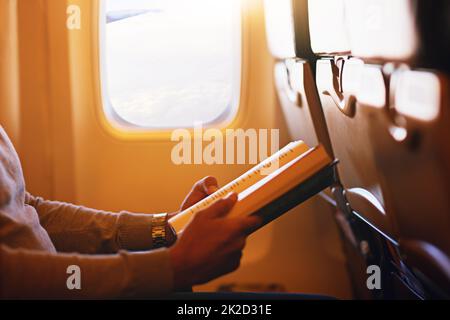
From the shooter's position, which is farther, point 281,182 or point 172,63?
point 172,63

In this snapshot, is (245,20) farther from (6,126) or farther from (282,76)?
(6,126)

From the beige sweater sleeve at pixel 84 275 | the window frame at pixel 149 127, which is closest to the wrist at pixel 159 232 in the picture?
the beige sweater sleeve at pixel 84 275

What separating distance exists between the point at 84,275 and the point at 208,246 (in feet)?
0.71

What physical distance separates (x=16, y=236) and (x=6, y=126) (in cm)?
108

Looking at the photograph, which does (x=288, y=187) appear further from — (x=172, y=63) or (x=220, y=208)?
(x=172, y=63)

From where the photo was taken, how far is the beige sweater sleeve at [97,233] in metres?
1.36

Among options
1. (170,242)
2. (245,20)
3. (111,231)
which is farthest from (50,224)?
(245,20)

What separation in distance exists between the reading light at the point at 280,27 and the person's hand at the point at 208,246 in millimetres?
721

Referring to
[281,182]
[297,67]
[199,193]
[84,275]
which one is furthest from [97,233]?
[297,67]

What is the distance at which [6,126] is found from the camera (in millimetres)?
2039

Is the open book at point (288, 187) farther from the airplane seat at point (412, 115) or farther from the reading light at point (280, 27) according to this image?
the reading light at point (280, 27)

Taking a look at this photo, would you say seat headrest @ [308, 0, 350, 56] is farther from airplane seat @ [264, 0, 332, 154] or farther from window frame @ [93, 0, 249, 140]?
window frame @ [93, 0, 249, 140]

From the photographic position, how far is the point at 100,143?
82.3 inches
